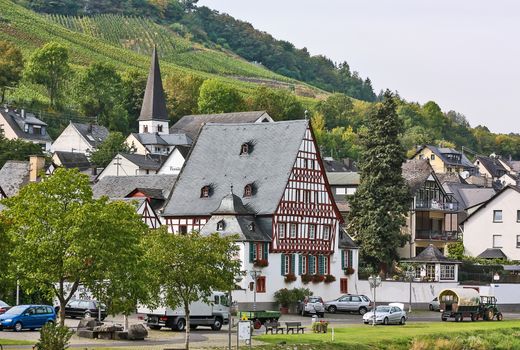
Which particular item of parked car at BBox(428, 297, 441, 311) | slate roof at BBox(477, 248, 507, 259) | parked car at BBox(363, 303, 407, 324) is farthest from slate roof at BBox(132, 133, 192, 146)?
parked car at BBox(363, 303, 407, 324)

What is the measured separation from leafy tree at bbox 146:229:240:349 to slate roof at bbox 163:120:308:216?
3110 cm

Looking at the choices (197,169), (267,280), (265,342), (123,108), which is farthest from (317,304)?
(123,108)

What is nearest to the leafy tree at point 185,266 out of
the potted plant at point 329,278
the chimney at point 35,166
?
the potted plant at point 329,278

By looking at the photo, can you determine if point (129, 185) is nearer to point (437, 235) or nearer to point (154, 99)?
point (437, 235)

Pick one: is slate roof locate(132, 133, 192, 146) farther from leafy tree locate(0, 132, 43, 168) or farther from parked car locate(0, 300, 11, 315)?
parked car locate(0, 300, 11, 315)

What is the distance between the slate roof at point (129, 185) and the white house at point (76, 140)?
50308 mm

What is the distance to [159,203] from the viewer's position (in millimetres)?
96875

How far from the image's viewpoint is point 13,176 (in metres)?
111

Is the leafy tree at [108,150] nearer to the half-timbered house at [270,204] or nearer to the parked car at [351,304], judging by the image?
the half-timbered house at [270,204]

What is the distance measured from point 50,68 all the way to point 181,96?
2498cm

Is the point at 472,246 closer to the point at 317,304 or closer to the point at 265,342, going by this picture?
the point at 317,304

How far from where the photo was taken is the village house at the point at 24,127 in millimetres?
149625

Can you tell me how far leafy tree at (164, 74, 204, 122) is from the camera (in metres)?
188

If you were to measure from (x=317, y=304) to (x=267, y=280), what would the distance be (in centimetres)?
496
